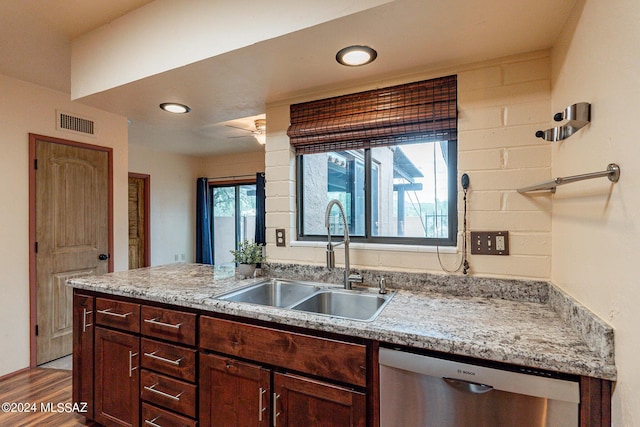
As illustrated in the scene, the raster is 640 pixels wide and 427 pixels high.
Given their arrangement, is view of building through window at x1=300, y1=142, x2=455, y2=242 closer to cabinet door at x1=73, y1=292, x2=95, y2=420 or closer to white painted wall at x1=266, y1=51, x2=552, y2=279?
white painted wall at x1=266, y1=51, x2=552, y2=279

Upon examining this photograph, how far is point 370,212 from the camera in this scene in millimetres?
1937

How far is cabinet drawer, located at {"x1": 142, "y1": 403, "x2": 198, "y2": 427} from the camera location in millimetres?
1496

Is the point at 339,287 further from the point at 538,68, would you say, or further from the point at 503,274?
the point at 538,68

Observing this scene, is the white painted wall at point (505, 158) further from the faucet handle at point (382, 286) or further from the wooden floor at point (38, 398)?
the wooden floor at point (38, 398)

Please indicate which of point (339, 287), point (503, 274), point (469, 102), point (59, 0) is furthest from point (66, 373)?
point (469, 102)

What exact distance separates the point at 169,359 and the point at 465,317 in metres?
1.40

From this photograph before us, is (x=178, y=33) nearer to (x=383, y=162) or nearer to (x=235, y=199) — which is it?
(x=383, y=162)

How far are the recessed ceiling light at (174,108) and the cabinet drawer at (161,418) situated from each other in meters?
1.83

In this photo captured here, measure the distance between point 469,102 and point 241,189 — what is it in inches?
186

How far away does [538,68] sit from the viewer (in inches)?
57.7

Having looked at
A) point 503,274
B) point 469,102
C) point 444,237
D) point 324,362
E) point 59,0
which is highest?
point 59,0

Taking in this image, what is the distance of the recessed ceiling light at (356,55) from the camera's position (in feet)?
4.77

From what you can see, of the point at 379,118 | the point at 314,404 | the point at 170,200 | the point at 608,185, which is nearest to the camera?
the point at 608,185

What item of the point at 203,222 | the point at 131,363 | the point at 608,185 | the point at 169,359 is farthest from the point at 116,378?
the point at 203,222
